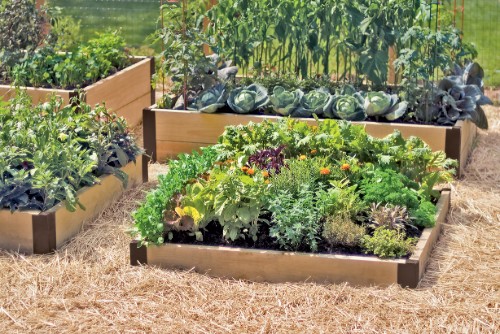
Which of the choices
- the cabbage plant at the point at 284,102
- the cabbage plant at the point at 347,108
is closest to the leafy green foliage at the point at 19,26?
the cabbage plant at the point at 284,102

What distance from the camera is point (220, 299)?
4.89 meters

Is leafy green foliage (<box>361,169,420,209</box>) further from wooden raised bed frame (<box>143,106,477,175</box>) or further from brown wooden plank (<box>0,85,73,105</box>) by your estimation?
brown wooden plank (<box>0,85,73,105</box>)

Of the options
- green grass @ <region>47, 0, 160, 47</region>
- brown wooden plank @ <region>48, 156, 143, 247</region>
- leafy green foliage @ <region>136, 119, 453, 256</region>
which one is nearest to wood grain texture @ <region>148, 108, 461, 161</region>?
brown wooden plank @ <region>48, 156, 143, 247</region>

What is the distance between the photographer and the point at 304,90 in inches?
295

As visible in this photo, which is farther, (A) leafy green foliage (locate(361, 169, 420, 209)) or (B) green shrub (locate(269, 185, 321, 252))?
(A) leafy green foliage (locate(361, 169, 420, 209))

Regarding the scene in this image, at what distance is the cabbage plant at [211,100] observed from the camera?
7082 mm

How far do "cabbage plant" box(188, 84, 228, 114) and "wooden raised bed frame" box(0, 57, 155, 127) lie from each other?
0.77 m

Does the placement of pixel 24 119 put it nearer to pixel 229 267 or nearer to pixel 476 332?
pixel 229 267

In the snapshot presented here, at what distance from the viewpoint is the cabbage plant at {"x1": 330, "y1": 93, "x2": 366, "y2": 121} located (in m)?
6.89

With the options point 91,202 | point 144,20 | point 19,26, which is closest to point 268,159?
point 91,202

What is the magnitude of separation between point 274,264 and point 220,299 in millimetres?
355

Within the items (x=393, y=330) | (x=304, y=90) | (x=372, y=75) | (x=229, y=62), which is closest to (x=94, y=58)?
(x=229, y=62)

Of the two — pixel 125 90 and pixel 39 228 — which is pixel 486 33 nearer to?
pixel 125 90

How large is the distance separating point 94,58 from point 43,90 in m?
0.63
